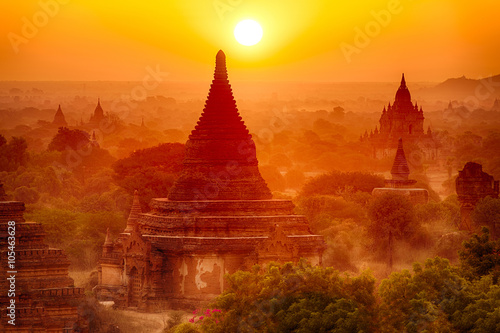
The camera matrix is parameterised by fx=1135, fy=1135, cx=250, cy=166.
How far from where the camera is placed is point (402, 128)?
378ft

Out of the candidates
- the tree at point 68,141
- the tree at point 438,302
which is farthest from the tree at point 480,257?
the tree at point 68,141

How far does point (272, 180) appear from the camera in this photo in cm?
9206

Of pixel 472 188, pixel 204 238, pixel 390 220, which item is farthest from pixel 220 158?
pixel 472 188

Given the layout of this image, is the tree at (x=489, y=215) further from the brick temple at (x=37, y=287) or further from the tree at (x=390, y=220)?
the brick temple at (x=37, y=287)

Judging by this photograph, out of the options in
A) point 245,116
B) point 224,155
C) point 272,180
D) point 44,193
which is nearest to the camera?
point 224,155

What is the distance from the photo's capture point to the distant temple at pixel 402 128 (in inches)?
4451

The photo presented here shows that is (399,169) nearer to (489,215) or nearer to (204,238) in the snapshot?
(489,215)

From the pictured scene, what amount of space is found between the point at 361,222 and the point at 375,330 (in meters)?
34.4

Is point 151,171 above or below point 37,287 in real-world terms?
above

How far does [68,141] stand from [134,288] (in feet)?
216

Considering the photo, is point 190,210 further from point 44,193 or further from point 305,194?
point 44,193

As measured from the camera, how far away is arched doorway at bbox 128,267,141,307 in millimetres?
39344

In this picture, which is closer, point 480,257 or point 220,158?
point 480,257

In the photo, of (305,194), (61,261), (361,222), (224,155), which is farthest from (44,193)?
(61,261)
